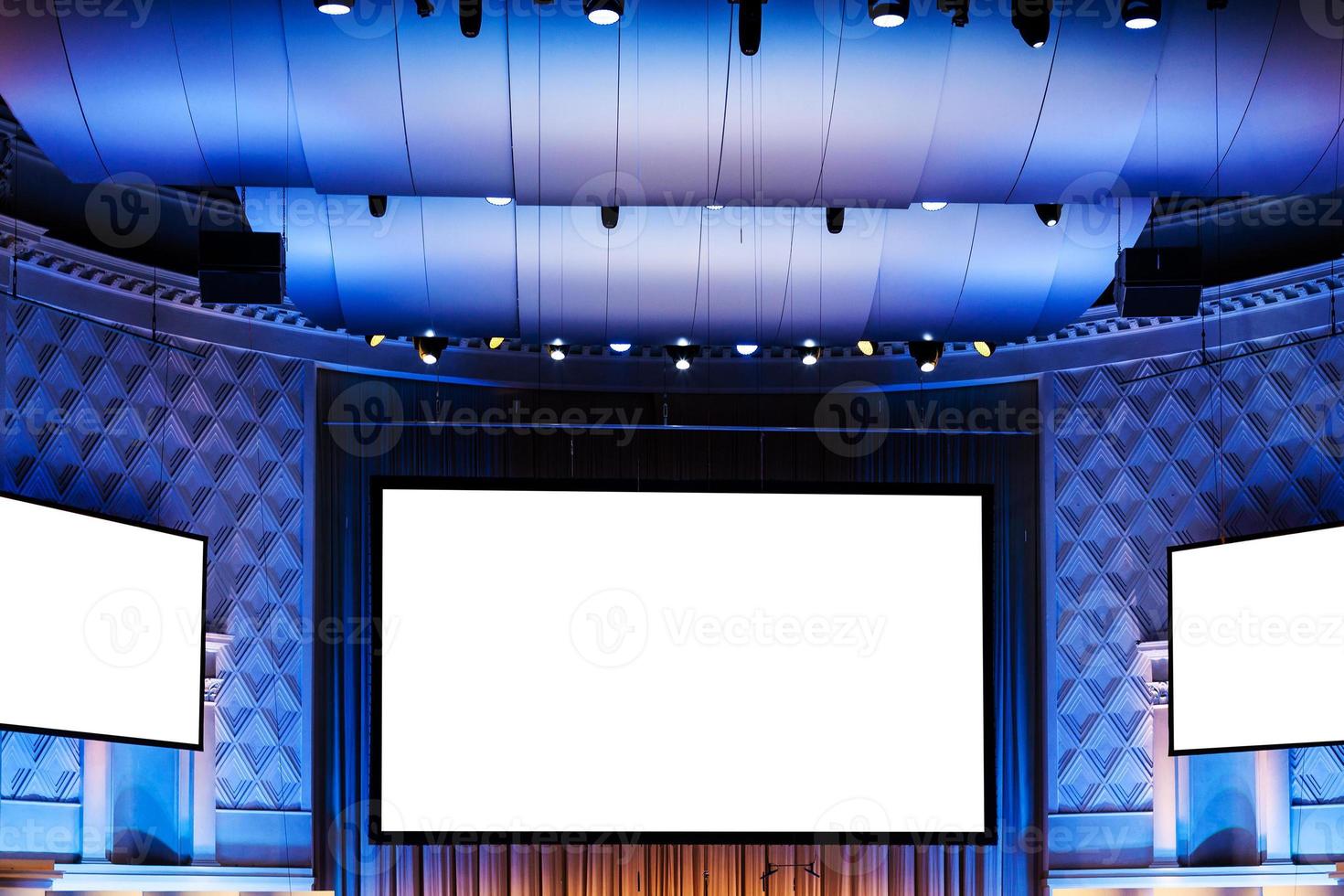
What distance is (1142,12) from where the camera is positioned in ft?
16.7

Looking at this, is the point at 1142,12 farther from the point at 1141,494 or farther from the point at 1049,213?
the point at 1141,494

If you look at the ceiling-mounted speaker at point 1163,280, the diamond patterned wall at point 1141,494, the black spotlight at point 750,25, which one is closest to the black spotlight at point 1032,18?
the black spotlight at point 750,25

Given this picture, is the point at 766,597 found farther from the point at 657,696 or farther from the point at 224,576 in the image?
the point at 224,576

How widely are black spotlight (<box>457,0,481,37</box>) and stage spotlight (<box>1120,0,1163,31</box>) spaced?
242 centimetres

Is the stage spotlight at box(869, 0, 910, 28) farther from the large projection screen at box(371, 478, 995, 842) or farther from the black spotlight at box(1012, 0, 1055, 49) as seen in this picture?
the large projection screen at box(371, 478, 995, 842)

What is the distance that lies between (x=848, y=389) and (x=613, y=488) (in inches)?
110

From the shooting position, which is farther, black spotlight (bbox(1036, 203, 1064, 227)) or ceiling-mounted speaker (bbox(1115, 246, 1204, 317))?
black spotlight (bbox(1036, 203, 1064, 227))

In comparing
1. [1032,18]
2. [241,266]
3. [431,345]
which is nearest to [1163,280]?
[1032,18]

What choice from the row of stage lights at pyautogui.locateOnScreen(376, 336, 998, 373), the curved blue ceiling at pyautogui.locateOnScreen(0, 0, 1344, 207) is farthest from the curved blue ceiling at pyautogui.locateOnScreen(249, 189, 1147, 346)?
the curved blue ceiling at pyautogui.locateOnScreen(0, 0, 1344, 207)

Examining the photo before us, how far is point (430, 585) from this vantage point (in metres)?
8.20

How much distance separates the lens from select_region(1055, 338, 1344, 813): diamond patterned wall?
8.54m

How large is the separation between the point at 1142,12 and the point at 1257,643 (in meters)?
4.24

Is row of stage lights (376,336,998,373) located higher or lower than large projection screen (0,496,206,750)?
higher

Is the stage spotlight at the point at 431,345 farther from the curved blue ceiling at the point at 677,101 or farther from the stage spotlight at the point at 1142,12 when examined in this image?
the stage spotlight at the point at 1142,12
